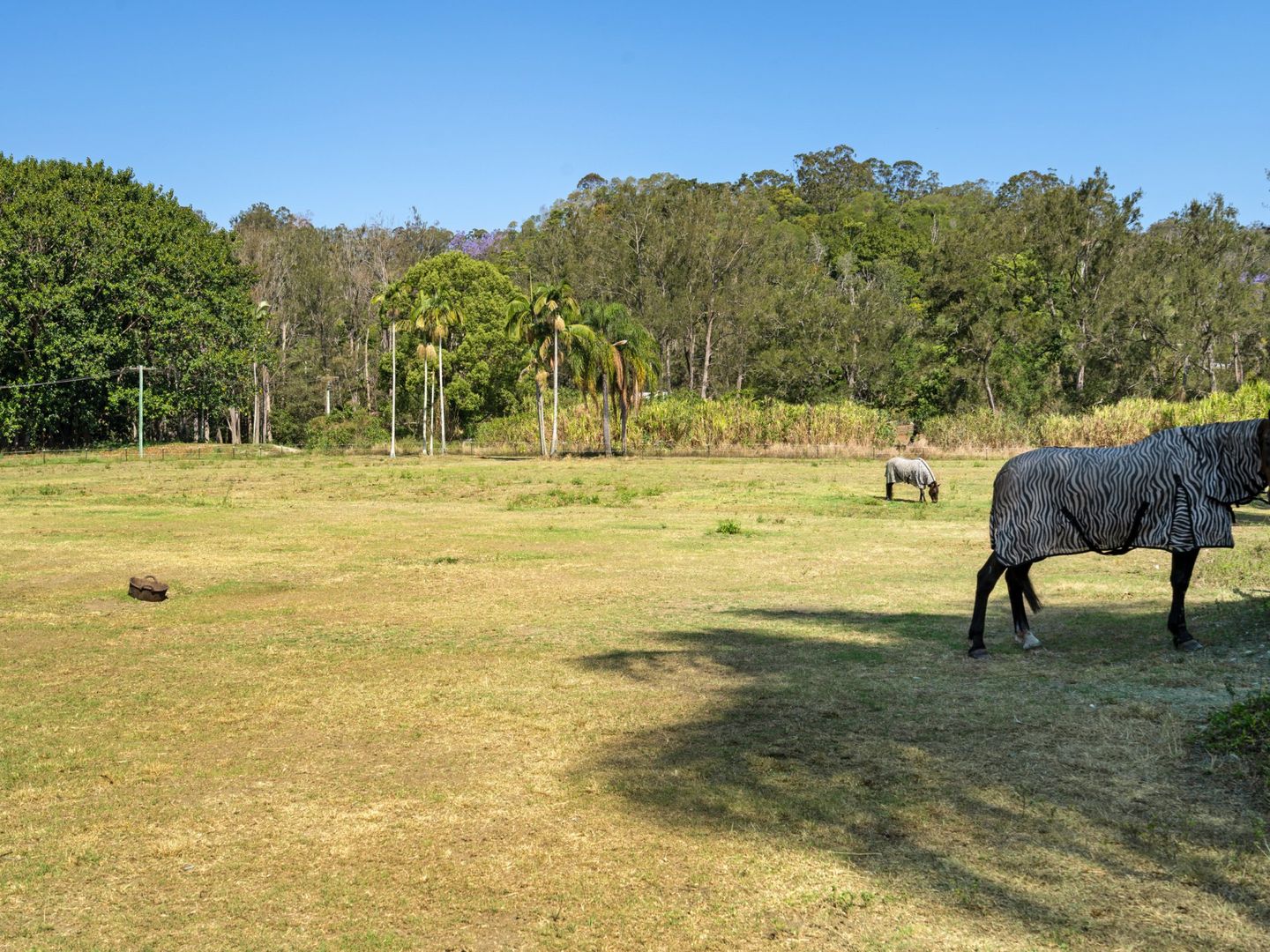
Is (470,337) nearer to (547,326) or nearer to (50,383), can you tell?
(547,326)

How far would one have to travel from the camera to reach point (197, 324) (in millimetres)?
59156

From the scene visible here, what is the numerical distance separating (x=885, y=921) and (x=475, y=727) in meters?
3.50

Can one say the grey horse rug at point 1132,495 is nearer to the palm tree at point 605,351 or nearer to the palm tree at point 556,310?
the palm tree at point 556,310

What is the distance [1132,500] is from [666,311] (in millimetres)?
65586

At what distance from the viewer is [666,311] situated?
7312cm

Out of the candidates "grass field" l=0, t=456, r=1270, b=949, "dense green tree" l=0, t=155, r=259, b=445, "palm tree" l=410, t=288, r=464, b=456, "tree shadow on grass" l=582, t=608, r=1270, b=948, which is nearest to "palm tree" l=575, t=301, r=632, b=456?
"palm tree" l=410, t=288, r=464, b=456

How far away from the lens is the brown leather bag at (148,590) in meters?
12.2

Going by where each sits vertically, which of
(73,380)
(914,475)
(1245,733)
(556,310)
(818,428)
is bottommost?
(1245,733)

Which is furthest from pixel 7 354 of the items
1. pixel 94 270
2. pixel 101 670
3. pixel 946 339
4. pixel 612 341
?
pixel 101 670

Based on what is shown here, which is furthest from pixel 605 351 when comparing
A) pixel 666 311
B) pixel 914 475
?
pixel 914 475

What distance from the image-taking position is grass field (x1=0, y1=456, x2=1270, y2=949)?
439 cm

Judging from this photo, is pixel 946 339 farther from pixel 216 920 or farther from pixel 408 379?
pixel 216 920

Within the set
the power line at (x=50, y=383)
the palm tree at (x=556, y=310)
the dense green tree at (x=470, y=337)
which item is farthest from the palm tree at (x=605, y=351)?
the power line at (x=50, y=383)

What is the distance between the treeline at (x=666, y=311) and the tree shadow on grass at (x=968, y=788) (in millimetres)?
46713
